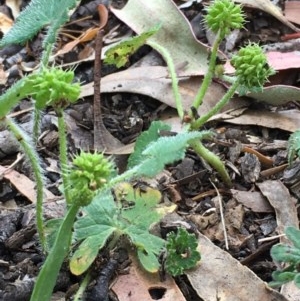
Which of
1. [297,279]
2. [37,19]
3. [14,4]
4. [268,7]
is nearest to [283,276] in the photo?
[297,279]

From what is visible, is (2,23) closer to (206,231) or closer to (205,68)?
(205,68)

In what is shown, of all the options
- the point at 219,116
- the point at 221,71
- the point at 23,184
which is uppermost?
the point at 221,71

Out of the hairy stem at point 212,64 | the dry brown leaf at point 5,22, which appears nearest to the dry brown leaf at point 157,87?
the hairy stem at point 212,64

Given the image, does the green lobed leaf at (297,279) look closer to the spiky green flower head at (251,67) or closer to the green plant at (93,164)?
the green plant at (93,164)

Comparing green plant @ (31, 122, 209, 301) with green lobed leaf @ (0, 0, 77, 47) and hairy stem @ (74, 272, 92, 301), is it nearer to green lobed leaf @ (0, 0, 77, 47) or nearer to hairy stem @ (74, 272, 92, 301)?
hairy stem @ (74, 272, 92, 301)

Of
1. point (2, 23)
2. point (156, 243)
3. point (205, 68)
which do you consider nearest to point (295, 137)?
point (156, 243)

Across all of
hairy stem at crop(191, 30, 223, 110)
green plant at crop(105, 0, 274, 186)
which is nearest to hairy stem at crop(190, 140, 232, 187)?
green plant at crop(105, 0, 274, 186)

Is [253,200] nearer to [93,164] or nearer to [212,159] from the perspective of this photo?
[212,159]
